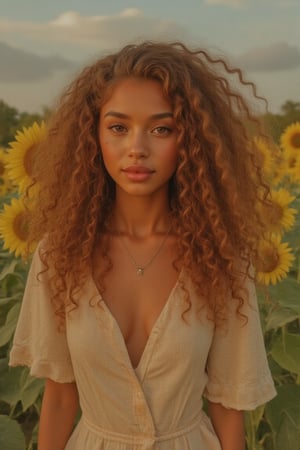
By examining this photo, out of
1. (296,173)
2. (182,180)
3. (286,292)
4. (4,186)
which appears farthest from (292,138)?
(182,180)

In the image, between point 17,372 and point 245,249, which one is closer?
point 245,249

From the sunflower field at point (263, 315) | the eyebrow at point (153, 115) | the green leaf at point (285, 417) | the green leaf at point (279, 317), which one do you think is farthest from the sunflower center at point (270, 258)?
the eyebrow at point (153, 115)

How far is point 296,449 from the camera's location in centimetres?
241

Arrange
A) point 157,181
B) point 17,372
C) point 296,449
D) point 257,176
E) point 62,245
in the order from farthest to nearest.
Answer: point 17,372 < point 296,449 < point 257,176 < point 62,245 < point 157,181

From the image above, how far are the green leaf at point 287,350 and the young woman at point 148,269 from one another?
677 millimetres

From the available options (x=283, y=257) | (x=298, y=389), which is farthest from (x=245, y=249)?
(x=283, y=257)

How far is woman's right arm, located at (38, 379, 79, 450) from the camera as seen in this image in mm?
1711

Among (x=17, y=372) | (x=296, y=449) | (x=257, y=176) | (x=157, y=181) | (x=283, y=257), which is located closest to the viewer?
(x=157, y=181)

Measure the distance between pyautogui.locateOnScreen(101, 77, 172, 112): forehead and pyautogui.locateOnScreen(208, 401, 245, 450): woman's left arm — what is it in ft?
2.15

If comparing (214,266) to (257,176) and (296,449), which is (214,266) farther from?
(296,449)

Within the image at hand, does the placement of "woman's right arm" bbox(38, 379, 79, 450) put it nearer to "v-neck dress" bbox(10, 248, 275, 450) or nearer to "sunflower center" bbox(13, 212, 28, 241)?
"v-neck dress" bbox(10, 248, 275, 450)

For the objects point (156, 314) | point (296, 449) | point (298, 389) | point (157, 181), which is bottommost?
point (296, 449)

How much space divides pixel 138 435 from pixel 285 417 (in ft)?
3.13

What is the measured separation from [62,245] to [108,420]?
0.37m
